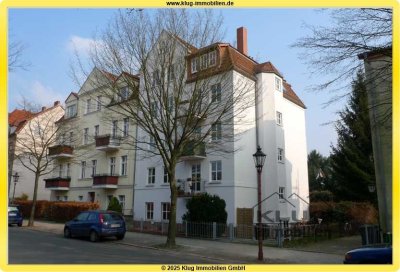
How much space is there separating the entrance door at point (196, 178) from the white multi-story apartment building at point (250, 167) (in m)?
0.01

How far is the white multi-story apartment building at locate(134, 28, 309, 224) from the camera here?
2567 centimetres

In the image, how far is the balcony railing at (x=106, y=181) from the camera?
32638 mm

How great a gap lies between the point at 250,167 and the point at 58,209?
17031mm

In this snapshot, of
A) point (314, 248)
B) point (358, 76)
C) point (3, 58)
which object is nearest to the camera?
point (3, 58)

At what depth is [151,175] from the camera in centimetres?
3036

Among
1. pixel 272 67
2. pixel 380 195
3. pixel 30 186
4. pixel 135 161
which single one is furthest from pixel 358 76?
pixel 30 186

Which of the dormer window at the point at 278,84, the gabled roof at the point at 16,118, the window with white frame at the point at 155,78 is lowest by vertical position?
the window with white frame at the point at 155,78

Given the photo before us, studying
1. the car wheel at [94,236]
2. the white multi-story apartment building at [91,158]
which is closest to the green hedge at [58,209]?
the white multi-story apartment building at [91,158]

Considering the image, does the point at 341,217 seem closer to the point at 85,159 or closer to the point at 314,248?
the point at 314,248

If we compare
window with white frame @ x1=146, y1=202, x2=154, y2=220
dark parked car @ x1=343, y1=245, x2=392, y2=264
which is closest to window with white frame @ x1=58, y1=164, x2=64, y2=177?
window with white frame @ x1=146, y1=202, x2=154, y2=220

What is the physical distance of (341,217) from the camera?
28.3 metres

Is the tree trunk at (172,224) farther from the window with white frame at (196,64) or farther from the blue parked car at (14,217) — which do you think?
the blue parked car at (14,217)

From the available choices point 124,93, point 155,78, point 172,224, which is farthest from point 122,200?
point 155,78

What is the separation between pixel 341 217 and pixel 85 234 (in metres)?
18.4
